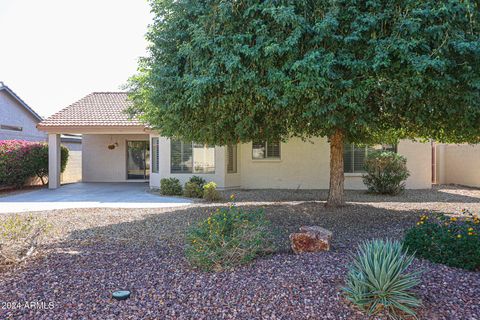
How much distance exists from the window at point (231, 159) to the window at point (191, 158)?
75 centimetres

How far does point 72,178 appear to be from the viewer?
21781mm

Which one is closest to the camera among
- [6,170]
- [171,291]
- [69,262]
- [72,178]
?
[171,291]

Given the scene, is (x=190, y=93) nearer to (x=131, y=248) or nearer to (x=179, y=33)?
(x=179, y=33)

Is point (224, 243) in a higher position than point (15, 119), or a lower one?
lower

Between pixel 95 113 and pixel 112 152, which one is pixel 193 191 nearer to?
pixel 95 113

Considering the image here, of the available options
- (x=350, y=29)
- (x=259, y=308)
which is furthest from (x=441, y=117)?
(x=259, y=308)

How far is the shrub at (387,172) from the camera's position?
13.0 metres

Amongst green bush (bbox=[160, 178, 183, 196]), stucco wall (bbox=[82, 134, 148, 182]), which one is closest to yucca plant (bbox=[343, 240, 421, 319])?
green bush (bbox=[160, 178, 183, 196])

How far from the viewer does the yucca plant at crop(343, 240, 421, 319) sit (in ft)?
11.1

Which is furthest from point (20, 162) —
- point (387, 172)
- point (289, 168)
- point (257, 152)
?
point (387, 172)

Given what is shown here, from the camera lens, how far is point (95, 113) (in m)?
17.5

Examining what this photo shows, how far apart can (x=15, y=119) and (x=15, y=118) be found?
0.07 m

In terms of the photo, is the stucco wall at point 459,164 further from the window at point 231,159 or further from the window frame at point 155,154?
the window frame at point 155,154

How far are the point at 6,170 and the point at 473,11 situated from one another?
675 inches
